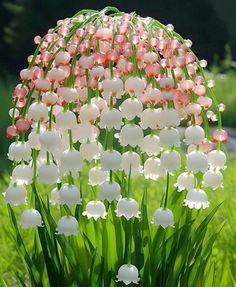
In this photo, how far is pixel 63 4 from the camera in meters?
17.2

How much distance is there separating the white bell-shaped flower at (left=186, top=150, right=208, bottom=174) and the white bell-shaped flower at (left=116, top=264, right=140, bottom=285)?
0.41 m

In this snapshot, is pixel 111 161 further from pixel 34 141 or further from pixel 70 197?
pixel 34 141

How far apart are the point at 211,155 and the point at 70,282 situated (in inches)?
28.4

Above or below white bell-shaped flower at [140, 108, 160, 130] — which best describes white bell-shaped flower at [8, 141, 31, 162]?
below

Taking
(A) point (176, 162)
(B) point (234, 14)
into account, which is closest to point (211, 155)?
(A) point (176, 162)

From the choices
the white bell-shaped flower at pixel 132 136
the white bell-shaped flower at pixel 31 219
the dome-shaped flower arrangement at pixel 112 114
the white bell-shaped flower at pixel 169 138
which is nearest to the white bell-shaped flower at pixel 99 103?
the dome-shaped flower arrangement at pixel 112 114

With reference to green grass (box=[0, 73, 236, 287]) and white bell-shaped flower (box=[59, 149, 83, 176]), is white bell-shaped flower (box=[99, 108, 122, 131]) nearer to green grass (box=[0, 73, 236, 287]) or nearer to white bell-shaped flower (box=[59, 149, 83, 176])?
white bell-shaped flower (box=[59, 149, 83, 176])

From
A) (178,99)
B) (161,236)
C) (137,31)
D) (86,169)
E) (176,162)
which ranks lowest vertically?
(86,169)

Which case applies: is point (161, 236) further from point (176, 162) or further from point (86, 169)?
A: point (86, 169)

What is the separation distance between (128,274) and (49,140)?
0.54 meters

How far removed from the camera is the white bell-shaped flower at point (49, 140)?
8.01 ft

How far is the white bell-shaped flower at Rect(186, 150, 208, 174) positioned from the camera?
248 cm

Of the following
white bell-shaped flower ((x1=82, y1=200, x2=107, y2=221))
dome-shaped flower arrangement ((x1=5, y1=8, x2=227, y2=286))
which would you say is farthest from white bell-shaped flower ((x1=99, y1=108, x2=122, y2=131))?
white bell-shaped flower ((x1=82, y1=200, x2=107, y2=221))

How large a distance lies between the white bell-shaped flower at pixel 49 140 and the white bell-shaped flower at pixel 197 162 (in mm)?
434
